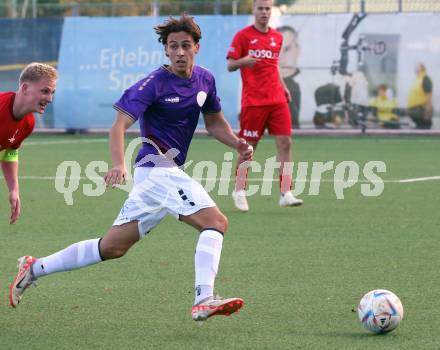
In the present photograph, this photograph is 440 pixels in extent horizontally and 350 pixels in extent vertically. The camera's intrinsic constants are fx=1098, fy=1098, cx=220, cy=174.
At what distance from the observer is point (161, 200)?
6391mm

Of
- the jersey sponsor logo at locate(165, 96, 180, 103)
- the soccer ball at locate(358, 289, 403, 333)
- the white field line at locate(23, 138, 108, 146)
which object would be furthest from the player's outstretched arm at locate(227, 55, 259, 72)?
the white field line at locate(23, 138, 108, 146)

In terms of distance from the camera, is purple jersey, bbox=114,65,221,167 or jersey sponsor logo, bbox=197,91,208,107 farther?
jersey sponsor logo, bbox=197,91,208,107

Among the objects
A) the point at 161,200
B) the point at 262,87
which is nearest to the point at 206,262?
the point at 161,200

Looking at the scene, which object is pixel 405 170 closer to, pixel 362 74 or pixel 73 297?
pixel 362 74

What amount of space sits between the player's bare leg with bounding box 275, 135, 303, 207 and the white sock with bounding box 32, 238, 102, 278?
523 centimetres

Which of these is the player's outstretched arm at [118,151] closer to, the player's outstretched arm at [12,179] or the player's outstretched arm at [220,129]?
the player's outstretched arm at [220,129]

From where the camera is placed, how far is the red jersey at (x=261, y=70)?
12.0m

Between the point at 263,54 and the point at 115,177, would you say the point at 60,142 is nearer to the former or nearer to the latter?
the point at 263,54

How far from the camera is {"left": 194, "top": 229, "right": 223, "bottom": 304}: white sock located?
20.0 ft

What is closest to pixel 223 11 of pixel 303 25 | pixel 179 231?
pixel 303 25

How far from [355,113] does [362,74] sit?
0.80 m

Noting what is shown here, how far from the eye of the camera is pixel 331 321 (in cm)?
632

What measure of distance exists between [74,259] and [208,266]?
2.78ft

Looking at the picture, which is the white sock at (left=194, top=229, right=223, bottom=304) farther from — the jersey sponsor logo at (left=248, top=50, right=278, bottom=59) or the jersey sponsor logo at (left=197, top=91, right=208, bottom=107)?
the jersey sponsor logo at (left=248, top=50, right=278, bottom=59)
